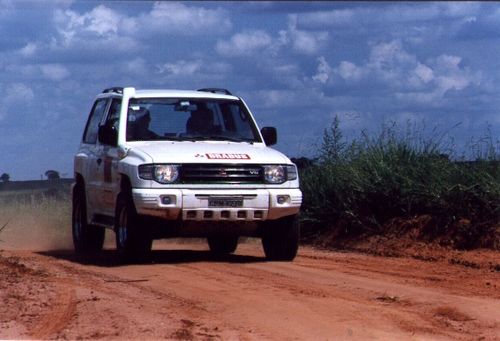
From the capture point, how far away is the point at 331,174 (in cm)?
1822

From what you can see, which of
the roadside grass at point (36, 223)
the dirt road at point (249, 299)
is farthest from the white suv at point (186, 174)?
the roadside grass at point (36, 223)

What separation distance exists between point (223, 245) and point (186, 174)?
314cm

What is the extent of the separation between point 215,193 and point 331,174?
519 cm

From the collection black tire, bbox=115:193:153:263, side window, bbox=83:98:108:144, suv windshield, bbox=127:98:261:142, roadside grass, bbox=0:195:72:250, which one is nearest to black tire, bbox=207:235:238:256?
suv windshield, bbox=127:98:261:142

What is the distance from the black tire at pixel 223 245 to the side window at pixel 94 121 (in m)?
2.09

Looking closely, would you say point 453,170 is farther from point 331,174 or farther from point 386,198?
point 331,174

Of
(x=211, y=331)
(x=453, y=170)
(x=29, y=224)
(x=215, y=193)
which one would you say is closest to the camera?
(x=211, y=331)

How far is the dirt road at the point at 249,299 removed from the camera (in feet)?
29.7

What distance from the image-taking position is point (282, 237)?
14.1m

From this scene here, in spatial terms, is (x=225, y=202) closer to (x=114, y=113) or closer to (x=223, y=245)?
(x=114, y=113)

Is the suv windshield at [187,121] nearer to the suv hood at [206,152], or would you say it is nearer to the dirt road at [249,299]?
the suv hood at [206,152]

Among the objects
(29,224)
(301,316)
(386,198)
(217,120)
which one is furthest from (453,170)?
(29,224)

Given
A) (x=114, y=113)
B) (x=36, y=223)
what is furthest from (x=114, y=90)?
(x=36, y=223)

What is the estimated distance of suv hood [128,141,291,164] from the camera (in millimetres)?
13391
